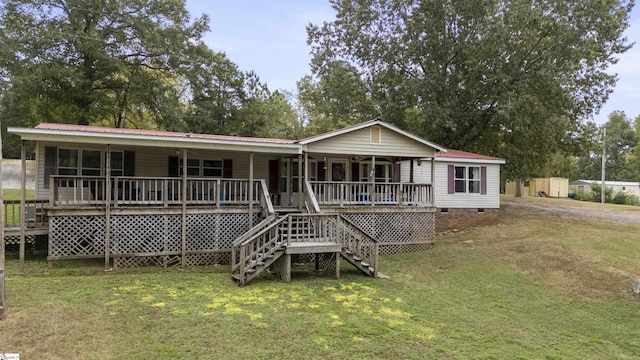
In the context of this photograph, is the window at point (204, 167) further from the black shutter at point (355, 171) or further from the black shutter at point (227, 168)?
the black shutter at point (355, 171)

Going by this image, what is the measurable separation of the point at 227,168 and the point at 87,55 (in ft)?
44.1

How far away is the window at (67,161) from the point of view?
42.4 feet

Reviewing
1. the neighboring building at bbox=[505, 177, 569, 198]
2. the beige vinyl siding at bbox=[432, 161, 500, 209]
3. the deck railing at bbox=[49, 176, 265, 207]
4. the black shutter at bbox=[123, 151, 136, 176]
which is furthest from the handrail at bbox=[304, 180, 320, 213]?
the neighboring building at bbox=[505, 177, 569, 198]

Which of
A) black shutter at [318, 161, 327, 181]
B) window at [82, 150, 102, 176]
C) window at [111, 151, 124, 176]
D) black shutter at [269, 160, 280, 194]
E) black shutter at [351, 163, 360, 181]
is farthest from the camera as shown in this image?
black shutter at [351, 163, 360, 181]

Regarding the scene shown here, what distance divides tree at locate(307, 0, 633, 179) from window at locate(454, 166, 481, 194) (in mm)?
3749

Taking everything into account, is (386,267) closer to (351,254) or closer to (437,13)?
(351,254)

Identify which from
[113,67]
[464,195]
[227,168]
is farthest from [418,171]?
[113,67]

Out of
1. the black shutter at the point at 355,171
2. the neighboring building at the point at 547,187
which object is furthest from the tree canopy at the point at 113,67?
the neighboring building at the point at 547,187

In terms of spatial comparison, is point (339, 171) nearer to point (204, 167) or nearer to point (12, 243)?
point (204, 167)

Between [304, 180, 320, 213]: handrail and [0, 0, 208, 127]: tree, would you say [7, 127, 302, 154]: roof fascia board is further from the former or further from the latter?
[0, 0, 208, 127]: tree

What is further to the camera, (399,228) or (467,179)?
(467,179)

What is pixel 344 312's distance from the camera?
805 cm

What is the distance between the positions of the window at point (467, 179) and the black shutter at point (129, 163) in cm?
1357

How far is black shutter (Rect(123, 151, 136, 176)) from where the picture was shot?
545 inches
